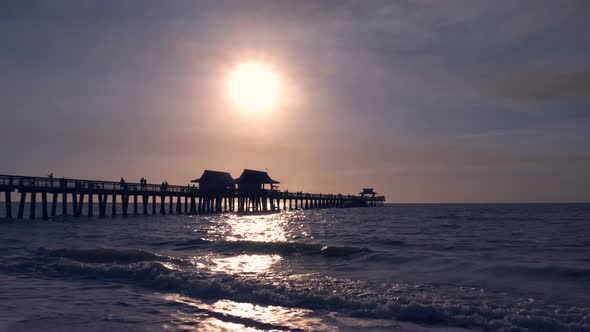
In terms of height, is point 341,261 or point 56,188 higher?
point 56,188

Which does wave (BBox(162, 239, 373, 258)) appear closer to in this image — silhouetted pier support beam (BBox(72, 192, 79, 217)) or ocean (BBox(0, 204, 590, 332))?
ocean (BBox(0, 204, 590, 332))

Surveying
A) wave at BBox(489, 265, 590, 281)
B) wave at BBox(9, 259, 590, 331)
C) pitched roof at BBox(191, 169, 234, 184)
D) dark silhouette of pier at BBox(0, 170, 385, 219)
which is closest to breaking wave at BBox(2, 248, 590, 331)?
wave at BBox(9, 259, 590, 331)

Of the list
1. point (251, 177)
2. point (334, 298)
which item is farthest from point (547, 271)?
point (251, 177)

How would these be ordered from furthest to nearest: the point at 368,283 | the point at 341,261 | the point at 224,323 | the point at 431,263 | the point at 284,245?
the point at 284,245
the point at 341,261
the point at 431,263
the point at 368,283
the point at 224,323

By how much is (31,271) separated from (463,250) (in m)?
14.8

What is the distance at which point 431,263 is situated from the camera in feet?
49.2

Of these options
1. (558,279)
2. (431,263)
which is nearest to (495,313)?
(558,279)

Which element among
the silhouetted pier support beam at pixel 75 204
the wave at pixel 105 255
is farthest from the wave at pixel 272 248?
the silhouetted pier support beam at pixel 75 204

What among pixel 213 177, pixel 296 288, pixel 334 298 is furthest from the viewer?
pixel 213 177

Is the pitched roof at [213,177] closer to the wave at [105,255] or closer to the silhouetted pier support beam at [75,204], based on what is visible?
the silhouetted pier support beam at [75,204]

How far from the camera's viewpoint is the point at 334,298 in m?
9.99

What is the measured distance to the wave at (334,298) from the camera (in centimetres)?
849

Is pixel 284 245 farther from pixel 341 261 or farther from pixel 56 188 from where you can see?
pixel 56 188

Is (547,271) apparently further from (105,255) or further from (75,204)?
(75,204)
